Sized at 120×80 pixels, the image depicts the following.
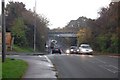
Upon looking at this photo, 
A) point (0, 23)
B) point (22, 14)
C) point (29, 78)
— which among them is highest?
point (22, 14)

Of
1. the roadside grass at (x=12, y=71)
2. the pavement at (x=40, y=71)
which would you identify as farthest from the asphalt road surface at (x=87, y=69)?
the roadside grass at (x=12, y=71)

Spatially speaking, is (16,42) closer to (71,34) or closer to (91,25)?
(91,25)

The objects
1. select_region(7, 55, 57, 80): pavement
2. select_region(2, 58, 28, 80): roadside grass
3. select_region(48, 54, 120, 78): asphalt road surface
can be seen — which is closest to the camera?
select_region(2, 58, 28, 80): roadside grass

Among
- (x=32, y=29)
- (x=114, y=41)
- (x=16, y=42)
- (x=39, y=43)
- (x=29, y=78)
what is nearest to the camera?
(x=29, y=78)

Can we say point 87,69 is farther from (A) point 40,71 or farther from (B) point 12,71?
(B) point 12,71

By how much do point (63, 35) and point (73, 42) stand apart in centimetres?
482

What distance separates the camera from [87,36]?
9188cm

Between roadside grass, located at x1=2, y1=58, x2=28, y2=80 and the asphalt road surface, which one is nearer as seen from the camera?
roadside grass, located at x1=2, y1=58, x2=28, y2=80

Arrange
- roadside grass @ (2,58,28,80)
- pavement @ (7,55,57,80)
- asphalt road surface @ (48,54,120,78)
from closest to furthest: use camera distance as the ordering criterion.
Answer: roadside grass @ (2,58,28,80), pavement @ (7,55,57,80), asphalt road surface @ (48,54,120,78)

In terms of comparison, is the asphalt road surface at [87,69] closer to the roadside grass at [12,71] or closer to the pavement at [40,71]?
the pavement at [40,71]

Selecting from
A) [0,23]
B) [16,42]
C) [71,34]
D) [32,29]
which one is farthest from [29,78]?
[71,34]

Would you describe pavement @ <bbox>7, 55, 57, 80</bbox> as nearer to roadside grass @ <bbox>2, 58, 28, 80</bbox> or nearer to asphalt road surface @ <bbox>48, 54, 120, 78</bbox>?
roadside grass @ <bbox>2, 58, 28, 80</bbox>

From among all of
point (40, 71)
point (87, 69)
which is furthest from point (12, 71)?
point (87, 69)

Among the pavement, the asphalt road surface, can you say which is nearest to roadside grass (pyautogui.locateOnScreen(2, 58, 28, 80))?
the pavement
